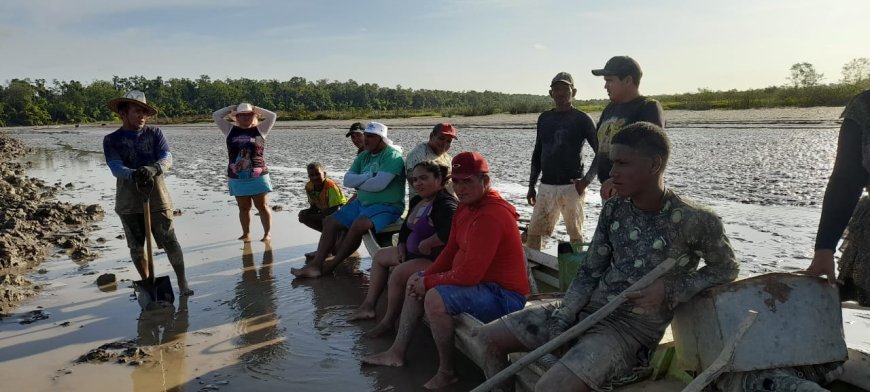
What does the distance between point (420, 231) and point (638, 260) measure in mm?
2198

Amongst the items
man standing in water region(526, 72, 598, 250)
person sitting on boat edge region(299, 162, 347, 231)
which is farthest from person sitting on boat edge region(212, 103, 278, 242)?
man standing in water region(526, 72, 598, 250)

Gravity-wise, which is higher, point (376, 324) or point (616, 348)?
point (616, 348)

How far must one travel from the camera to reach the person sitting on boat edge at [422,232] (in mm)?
4637

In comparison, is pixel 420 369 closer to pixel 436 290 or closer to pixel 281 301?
pixel 436 290

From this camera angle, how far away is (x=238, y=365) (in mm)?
4578

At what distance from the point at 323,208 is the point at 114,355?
3.37 metres

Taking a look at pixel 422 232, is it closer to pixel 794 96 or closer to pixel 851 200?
pixel 851 200

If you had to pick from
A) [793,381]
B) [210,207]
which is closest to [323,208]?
[210,207]

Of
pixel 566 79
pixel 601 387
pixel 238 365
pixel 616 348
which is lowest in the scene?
pixel 238 365

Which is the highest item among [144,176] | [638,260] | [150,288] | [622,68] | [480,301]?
[622,68]

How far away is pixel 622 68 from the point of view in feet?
15.7

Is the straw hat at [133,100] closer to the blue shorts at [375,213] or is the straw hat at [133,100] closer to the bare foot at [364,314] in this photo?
the blue shorts at [375,213]

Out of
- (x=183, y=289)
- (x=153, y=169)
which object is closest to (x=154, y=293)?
(x=183, y=289)

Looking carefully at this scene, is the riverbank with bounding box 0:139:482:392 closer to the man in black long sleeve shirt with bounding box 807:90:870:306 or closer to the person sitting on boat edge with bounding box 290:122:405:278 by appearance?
the person sitting on boat edge with bounding box 290:122:405:278
